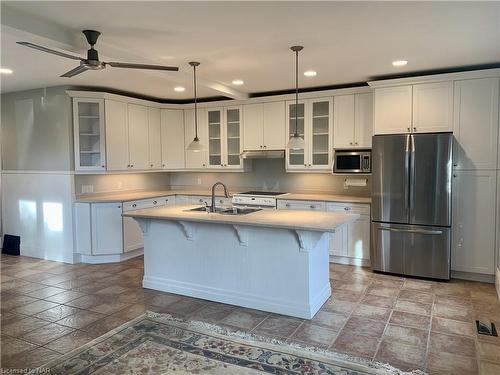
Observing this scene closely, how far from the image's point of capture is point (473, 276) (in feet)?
14.4

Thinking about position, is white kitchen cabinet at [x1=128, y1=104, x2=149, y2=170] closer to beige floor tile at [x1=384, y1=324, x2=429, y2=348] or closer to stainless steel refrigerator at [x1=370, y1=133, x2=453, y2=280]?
stainless steel refrigerator at [x1=370, y1=133, x2=453, y2=280]

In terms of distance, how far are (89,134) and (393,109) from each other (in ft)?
14.0

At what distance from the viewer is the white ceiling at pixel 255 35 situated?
267 centimetres

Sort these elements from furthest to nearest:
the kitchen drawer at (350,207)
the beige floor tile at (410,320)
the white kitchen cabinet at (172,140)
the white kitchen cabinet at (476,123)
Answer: the white kitchen cabinet at (172,140)
the kitchen drawer at (350,207)
the white kitchen cabinet at (476,123)
the beige floor tile at (410,320)

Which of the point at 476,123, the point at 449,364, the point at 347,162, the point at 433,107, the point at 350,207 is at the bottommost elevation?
the point at 449,364

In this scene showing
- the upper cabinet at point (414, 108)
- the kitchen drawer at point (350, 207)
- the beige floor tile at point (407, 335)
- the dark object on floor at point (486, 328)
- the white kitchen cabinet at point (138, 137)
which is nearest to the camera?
the beige floor tile at point (407, 335)

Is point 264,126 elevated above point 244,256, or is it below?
above

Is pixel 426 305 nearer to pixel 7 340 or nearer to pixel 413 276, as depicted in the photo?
pixel 413 276

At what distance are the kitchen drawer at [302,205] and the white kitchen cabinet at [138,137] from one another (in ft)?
7.97

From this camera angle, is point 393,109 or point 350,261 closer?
point 393,109

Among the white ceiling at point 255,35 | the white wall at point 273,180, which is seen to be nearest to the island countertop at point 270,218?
the white ceiling at point 255,35

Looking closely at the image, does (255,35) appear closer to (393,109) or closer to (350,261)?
(393,109)

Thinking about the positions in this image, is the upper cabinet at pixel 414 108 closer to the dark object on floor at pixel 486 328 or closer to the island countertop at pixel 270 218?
the island countertop at pixel 270 218

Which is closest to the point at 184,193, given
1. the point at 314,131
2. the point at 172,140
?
the point at 172,140
